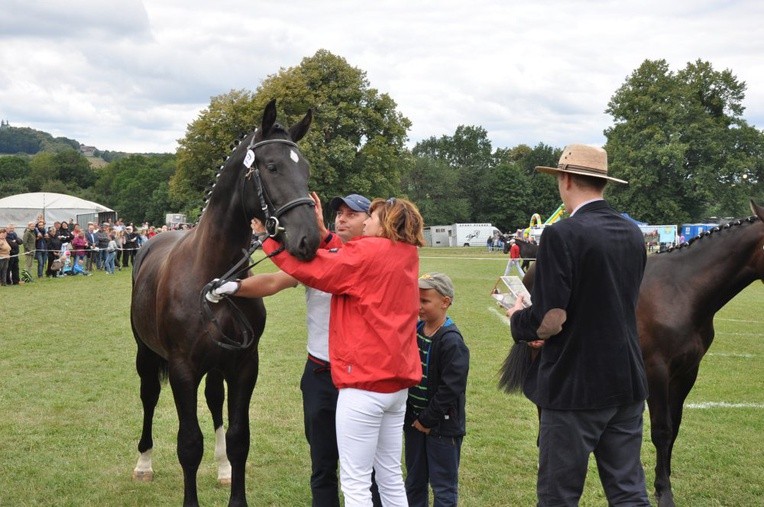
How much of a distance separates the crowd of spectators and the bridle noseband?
59.2 ft

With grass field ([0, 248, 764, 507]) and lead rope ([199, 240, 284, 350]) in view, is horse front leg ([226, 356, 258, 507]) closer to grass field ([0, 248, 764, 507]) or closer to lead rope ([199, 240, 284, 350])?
lead rope ([199, 240, 284, 350])

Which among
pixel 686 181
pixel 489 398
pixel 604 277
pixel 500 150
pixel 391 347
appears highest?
pixel 500 150

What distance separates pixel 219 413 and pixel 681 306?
3.77 m

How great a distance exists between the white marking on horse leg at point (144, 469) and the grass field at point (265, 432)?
2.9 inches

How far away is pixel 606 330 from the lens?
2969 millimetres

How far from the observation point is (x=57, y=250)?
23891 mm

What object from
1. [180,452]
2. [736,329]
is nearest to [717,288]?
[180,452]

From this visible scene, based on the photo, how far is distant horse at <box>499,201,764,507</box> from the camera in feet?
16.2

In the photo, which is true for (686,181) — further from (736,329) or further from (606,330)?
(606,330)

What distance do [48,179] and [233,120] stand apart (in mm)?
59543

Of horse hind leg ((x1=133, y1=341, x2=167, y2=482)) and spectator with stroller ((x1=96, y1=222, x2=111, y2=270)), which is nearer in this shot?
horse hind leg ((x1=133, y1=341, x2=167, y2=482))

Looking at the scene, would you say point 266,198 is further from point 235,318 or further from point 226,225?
point 235,318

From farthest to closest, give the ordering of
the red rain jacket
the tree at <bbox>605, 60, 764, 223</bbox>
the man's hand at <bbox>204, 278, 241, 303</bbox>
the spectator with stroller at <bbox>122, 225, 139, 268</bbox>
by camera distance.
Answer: the tree at <bbox>605, 60, 764, 223</bbox>, the spectator with stroller at <bbox>122, 225, 139, 268</bbox>, the man's hand at <bbox>204, 278, 241, 303</bbox>, the red rain jacket

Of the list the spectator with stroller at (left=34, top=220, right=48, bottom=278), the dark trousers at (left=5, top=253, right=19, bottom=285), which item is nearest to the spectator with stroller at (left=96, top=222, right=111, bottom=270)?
the spectator with stroller at (left=34, top=220, right=48, bottom=278)
